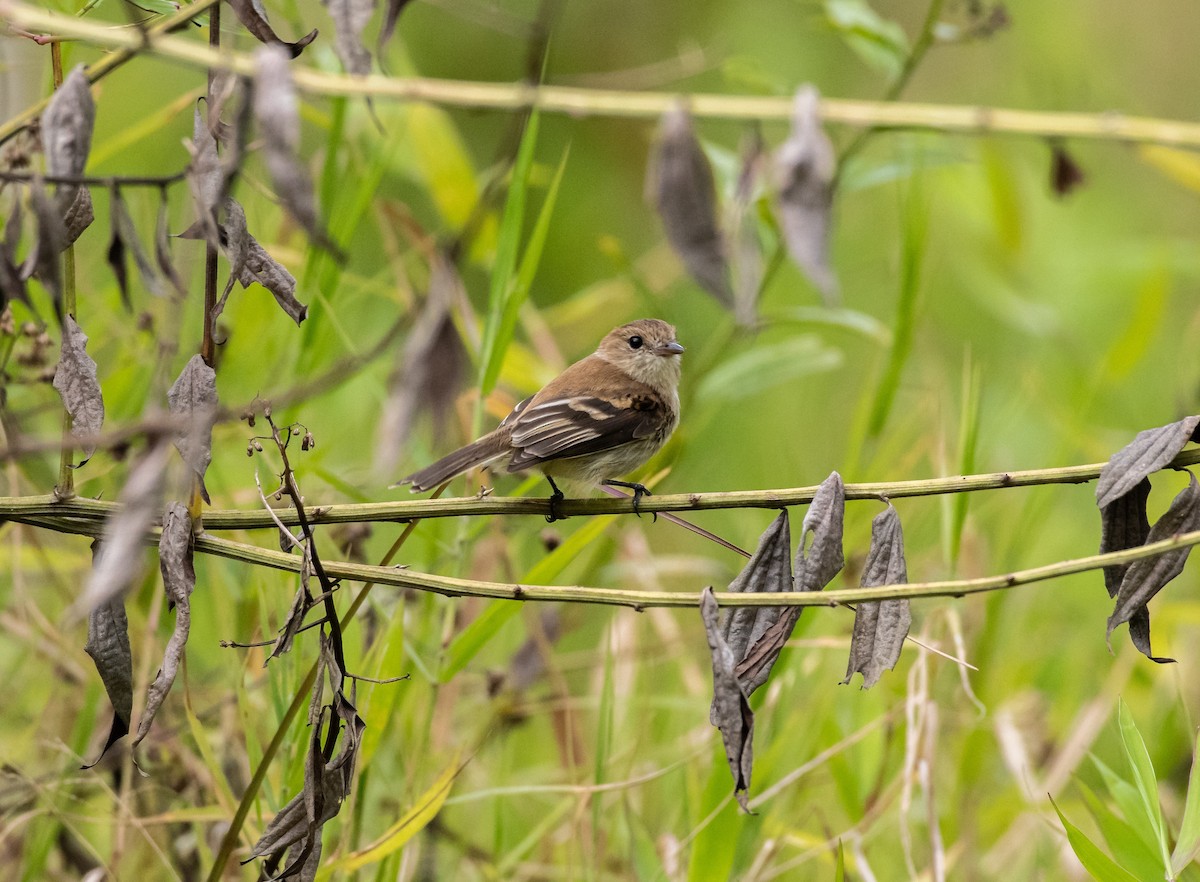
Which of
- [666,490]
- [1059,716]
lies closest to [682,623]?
[666,490]

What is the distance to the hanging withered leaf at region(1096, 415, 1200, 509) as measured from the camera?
5.05 feet

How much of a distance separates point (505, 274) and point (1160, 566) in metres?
1.38

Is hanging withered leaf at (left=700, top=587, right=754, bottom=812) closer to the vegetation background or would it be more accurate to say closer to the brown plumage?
the vegetation background

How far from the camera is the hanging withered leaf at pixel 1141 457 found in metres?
1.54

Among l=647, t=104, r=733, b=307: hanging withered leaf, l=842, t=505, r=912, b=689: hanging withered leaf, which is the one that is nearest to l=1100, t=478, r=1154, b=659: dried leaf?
l=842, t=505, r=912, b=689: hanging withered leaf

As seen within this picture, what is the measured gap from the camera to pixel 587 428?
9.86 feet

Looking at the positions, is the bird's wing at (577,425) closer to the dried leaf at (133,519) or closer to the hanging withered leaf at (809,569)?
the hanging withered leaf at (809,569)

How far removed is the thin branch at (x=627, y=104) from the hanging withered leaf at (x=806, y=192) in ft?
0.18

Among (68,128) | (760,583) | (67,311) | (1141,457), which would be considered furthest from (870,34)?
(68,128)

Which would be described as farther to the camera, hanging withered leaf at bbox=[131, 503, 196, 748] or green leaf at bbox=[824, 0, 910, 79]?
green leaf at bbox=[824, 0, 910, 79]

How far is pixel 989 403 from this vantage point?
5.23 metres

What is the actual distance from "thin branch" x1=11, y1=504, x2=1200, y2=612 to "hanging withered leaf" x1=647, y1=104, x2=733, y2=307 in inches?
15.3

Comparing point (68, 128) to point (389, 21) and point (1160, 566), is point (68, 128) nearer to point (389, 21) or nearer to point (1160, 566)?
point (389, 21)

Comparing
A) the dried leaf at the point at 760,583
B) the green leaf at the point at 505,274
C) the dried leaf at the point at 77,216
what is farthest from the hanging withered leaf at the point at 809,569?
the dried leaf at the point at 77,216
